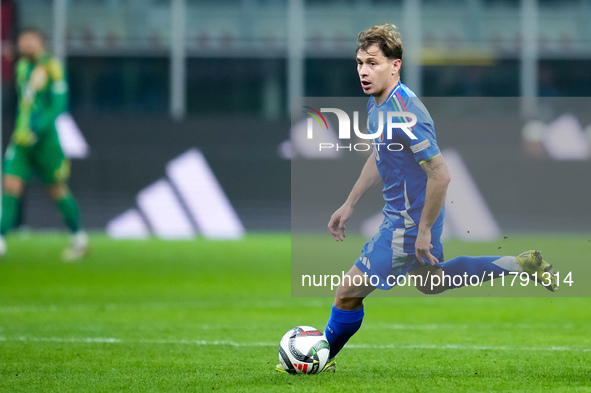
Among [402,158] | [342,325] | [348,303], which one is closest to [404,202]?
[402,158]

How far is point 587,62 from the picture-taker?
22.2m

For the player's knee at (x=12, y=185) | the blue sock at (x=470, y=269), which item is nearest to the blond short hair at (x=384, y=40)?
the blue sock at (x=470, y=269)

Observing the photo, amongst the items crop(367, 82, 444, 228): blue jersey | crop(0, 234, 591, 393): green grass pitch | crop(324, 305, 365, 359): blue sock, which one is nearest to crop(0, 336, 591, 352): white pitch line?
crop(0, 234, 591, 393): green grass pitch

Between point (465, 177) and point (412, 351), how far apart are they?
35.4ft

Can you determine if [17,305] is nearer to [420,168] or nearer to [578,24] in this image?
[420,168]

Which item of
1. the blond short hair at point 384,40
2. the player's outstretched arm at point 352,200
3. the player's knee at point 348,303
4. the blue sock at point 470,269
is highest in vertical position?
the blond short hair at point 384,40

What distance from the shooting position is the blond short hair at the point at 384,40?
5262 millimetres

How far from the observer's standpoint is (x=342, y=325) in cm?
557

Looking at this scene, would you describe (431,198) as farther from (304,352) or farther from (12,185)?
(12,185)

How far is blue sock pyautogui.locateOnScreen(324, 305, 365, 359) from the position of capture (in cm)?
557

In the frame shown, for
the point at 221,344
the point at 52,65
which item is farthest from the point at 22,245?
the point at 221,344

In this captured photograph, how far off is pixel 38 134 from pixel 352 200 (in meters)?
8.09

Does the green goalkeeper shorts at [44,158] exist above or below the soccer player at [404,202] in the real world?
below

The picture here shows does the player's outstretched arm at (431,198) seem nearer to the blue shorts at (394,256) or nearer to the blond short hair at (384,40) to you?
the blue shorts at (394,256)
